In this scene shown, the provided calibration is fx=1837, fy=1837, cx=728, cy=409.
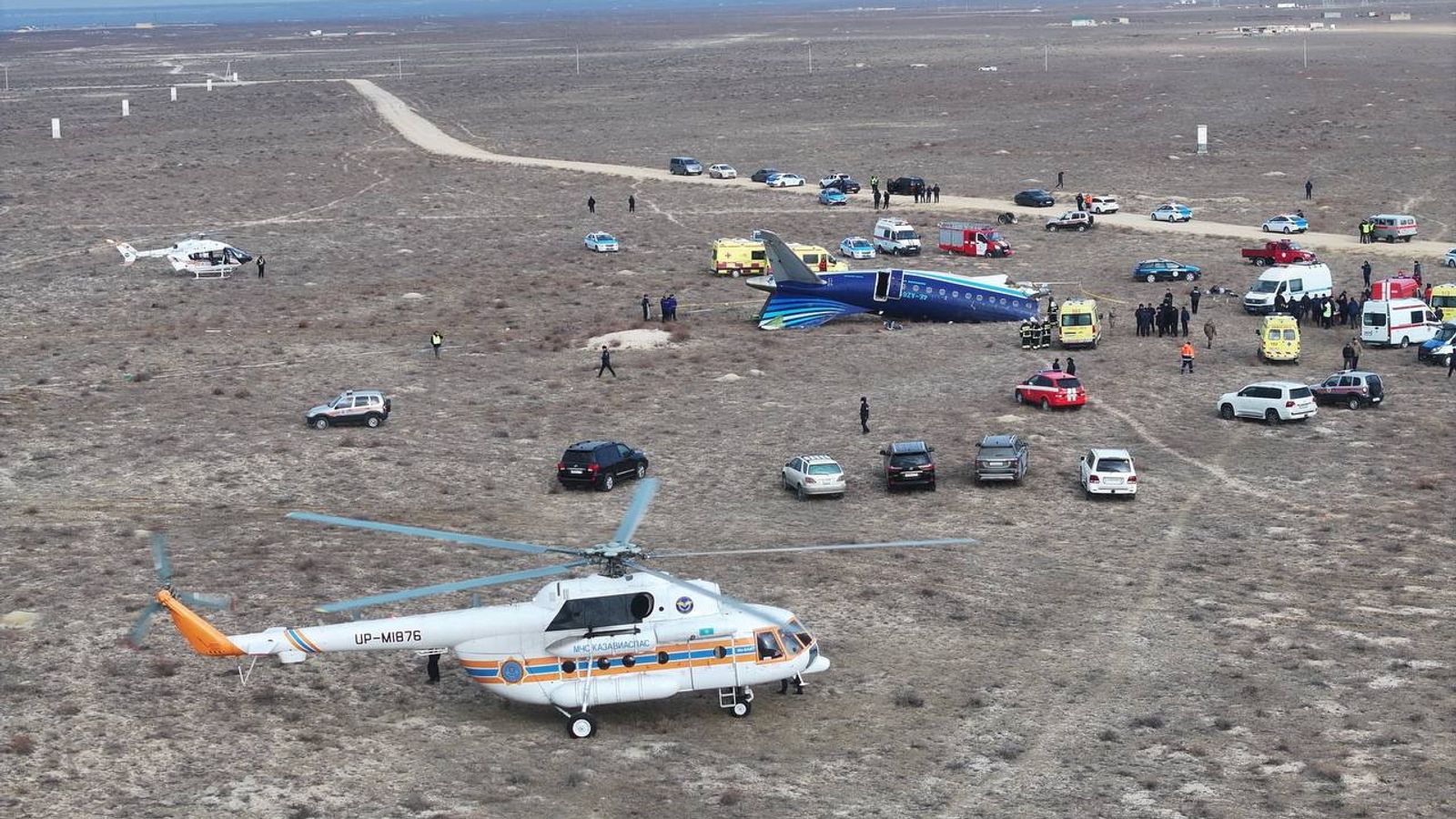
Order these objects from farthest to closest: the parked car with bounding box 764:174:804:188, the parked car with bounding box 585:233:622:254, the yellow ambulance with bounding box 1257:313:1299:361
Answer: the parked car with bounding box 764:174:804:188, the parked car with bounding box 585:233:622:254, the yellow ambulance with bounding box 1257:313:1299:361

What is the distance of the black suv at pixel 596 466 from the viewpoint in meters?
44.3

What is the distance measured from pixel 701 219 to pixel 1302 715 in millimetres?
68540

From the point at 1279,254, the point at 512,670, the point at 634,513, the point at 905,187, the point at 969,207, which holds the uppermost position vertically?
the point at 905,187

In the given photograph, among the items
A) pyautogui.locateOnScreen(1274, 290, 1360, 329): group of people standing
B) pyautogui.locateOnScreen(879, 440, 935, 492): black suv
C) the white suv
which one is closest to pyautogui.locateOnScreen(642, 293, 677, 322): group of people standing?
pyautogui.locateOnScreen(1274, 290, 1360, 329): group of people standing

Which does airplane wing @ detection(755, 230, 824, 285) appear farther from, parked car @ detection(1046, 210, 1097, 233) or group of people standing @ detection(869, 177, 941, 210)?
group of people standing @ detection(869, 177, 941, 210)

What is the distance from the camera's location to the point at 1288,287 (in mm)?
66250

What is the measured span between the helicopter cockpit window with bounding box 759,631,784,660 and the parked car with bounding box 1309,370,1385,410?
91.8 ft

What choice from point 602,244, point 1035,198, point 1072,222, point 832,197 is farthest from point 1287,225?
point 602,244

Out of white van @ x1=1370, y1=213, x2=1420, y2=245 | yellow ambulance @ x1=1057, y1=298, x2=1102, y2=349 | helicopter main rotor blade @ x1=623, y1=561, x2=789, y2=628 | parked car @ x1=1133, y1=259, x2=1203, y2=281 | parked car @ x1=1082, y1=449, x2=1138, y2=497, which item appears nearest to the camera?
helicopter main rotor blade @ x1=623, y1=561, x2=789, y2=628

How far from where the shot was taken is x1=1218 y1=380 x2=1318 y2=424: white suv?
164ft

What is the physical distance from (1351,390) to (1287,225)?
110 feet

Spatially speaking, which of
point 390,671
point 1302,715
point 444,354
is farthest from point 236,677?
point 444,354

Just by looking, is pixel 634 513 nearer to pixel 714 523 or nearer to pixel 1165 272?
pixel 714 523

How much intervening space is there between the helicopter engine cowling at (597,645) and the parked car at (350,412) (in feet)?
79.5
